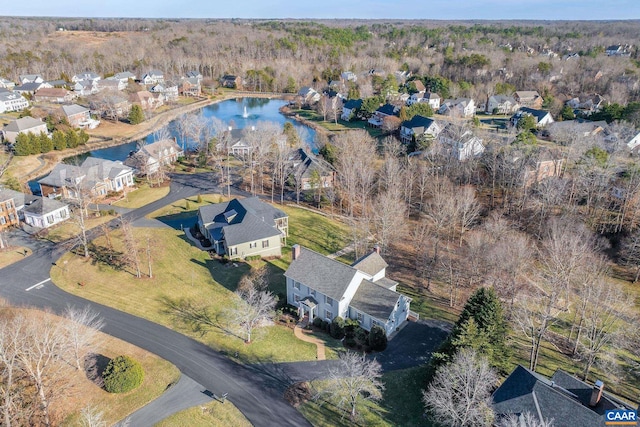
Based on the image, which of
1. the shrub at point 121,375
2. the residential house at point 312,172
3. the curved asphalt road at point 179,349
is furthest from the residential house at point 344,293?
the residential house at point 312,172

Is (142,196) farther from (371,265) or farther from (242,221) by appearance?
(371,265)

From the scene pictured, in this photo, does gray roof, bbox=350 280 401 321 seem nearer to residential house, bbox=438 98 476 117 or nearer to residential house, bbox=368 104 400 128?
residential house, bbox=368 104 400 128

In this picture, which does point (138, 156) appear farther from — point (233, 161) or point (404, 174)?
point (404, 174)

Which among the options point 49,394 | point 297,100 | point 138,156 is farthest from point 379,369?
point 297,100

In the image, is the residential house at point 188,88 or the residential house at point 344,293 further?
the residential house at point 188,88

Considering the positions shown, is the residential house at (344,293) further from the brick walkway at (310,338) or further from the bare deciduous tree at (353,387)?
the bare deciduous tree at (353,387)
